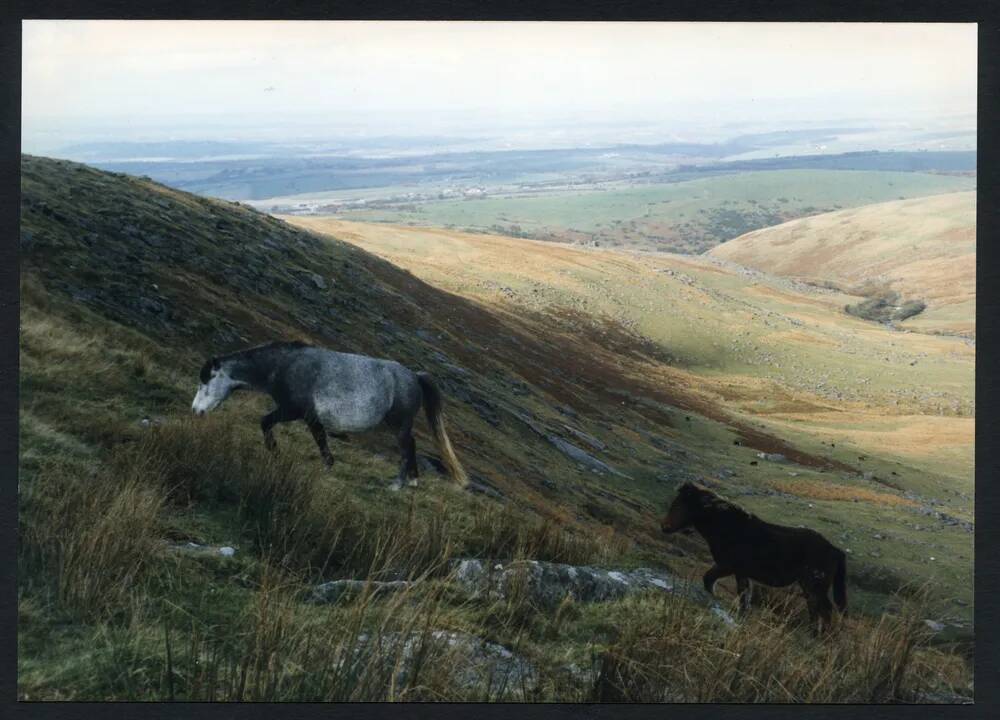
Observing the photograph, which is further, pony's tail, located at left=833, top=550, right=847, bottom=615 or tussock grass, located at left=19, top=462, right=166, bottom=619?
pony's tail, located at left=833, top=550, right=847, bottom=615

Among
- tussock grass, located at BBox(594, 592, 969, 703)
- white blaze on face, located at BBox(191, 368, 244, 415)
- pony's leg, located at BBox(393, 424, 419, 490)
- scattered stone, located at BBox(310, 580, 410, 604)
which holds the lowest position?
tussock grass, located at BBox(594, 592, 969, 703)

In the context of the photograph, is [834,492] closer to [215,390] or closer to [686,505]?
[686,505]

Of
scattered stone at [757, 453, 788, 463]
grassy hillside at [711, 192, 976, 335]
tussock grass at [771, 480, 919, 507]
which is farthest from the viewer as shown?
grassy hillside at [711, 192, 976, 335]

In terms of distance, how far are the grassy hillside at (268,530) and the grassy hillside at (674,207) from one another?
63.7m

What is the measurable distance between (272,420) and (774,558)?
15.5 ft

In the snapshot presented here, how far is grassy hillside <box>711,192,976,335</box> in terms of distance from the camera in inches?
2501

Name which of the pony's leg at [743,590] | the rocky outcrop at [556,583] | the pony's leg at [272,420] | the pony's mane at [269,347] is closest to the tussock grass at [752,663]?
the rocky outcrop at [556,583]

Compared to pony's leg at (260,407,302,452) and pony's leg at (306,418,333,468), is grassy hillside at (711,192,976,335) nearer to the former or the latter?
pony's leg at (306,418,333,468)

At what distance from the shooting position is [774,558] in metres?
8.20

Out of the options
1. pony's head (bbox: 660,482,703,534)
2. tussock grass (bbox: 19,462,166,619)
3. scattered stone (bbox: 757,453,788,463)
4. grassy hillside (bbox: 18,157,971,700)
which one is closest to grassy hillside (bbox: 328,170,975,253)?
scattered stone (bbox: 757,453,788,463)

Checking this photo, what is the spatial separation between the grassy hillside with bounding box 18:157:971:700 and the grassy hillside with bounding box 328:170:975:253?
6371 centimetres

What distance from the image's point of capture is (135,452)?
Result: 795 centimetres

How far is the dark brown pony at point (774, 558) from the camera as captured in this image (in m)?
8.14

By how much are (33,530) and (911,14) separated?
842 cm
